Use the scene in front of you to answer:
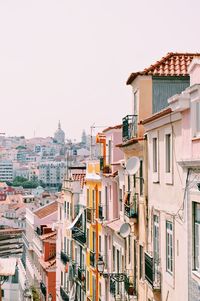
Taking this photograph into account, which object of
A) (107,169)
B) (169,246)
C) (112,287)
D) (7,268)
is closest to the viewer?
(169,246)

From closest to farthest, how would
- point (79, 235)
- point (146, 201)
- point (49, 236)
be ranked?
point (146, 201)
point (79, 235)
point (49, 236)

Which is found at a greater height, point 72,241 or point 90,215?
point 90,215

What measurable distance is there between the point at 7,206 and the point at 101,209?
150 m

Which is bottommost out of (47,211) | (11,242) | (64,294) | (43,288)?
(11,242)

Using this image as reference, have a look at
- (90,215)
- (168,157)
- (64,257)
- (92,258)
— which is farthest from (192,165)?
(64,257)

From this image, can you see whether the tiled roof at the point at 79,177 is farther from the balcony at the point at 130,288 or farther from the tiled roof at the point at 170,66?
the tiled roof at the point at 170,66

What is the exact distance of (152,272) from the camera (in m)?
16.7

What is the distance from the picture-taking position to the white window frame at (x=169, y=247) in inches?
581

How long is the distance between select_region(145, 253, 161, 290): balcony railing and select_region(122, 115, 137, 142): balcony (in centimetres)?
437

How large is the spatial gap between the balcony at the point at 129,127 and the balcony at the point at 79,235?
590 inches

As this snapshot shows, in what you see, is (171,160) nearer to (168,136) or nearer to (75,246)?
(168,136)

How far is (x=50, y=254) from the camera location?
50.5 metres

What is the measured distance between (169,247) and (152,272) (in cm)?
180

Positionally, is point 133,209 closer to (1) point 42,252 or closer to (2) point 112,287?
(2) point 112,287
